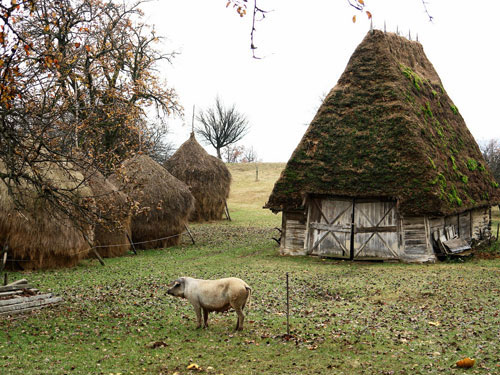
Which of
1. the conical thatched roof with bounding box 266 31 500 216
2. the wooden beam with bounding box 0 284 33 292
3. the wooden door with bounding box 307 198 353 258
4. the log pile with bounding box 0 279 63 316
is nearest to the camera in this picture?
the log pile with bounding box 0 279 63 316

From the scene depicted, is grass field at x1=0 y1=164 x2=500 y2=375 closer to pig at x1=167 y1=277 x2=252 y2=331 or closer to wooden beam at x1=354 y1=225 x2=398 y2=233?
pig at x1=167 y1=277 x2=252 y2=331

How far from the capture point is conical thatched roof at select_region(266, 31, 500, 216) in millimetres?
19219

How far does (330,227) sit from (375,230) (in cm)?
181

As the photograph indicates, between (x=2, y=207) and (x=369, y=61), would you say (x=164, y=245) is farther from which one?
(x=369, y=61)

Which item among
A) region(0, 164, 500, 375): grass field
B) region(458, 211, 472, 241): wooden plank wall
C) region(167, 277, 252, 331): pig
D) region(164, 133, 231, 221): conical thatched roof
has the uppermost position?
region(164, 133, 231, 221): conical thatched roof

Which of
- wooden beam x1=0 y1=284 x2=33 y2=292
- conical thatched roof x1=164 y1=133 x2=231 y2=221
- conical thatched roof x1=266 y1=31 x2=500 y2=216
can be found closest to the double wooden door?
conical thatched roof x1=266 y1=31 x2=500 y2=216

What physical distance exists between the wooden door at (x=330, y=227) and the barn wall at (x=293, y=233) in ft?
1.10

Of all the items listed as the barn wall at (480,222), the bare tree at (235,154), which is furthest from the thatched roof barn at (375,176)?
the bare tree at (235,154)

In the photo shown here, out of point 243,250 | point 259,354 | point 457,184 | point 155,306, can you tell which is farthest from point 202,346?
point 457,184

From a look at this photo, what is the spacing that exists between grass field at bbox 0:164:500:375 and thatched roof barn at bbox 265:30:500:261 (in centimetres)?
142

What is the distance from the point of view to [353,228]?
20.0 m

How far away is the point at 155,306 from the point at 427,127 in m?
14.9

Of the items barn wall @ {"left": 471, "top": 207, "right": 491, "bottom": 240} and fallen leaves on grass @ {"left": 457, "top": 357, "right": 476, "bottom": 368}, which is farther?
barn wall @ {"left": 471, "top": 207, "right": 491, "bottom": 240}

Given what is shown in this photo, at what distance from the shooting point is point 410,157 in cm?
1966
